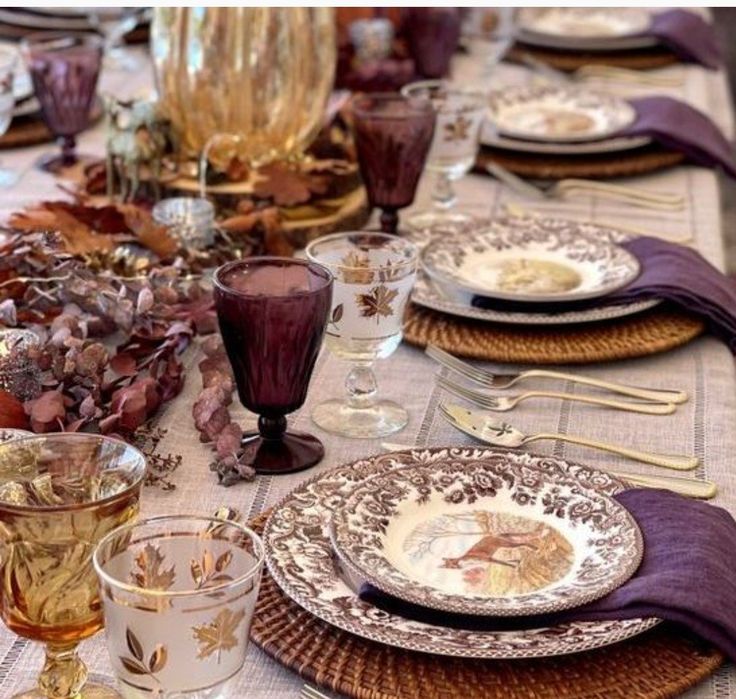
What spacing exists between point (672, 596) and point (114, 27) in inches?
63.2

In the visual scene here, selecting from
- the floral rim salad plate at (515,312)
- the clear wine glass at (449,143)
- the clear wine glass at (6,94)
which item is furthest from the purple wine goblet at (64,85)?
the floral rim salad plate at (515,312)

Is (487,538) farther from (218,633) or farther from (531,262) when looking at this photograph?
(531,262)

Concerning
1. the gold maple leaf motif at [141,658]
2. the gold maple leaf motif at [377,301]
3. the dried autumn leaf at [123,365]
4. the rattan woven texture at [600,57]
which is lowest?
the rattan woven texture at [600,57]

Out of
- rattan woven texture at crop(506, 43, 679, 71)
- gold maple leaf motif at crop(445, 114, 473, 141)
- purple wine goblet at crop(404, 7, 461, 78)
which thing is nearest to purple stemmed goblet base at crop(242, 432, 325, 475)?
gold maple leaf motif at crop(445, 114, 473, 141)

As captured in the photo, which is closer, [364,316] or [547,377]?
[364,316]

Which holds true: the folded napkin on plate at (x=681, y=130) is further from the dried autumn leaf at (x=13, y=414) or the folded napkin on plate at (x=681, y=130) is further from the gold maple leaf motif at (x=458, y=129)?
the dried autumn leaf at (x=13, y=414)

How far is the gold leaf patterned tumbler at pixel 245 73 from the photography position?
1.66 metres

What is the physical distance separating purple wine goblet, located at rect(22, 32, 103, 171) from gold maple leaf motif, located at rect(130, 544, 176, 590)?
1.07 meters

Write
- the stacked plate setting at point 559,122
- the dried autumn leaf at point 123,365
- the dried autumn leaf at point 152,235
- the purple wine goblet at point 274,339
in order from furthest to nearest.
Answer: the stacked plate setting at point 559,122, the dried autumn leaf at point 152,235, the dried autumn leaf at point 123,365, the purple wine goblet at point 274,339

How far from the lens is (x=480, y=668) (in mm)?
849

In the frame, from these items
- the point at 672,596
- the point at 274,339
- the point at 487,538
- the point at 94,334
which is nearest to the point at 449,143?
the point at 94,334

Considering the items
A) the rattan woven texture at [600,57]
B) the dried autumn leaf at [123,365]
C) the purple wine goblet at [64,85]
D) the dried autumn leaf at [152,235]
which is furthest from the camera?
the rattan woven texture at [600,57]

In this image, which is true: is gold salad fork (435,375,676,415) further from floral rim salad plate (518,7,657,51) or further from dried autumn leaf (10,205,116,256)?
floral rim salad plate (518,7,657,51)

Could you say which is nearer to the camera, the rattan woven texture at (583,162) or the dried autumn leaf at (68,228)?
the dried autumn leaf at (68,228)
